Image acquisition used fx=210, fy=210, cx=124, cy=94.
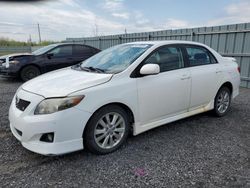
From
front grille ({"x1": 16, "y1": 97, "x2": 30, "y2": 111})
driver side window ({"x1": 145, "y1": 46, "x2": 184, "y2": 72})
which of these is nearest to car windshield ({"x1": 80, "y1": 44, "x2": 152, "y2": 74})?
driver side window ({"x1": 145, "y1": 46, "x2": 184, "y2": 72})

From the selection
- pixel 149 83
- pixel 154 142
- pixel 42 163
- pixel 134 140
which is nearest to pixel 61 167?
pixel 42 163

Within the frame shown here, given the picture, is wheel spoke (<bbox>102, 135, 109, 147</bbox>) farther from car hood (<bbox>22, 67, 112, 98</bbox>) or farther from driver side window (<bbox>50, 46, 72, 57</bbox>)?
driver side window (<bbox>50, 46, 72, 57</bbox>)

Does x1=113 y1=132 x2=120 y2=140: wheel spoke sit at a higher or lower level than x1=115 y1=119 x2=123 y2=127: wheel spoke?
lower

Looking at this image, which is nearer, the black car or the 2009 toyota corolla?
the 2009 toyota corolla

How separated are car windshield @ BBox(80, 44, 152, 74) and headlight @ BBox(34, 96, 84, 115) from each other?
77cm

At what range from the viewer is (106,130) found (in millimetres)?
2766

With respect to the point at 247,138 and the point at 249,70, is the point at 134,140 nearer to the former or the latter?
the point at 247,138

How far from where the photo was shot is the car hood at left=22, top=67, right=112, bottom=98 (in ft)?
8.15

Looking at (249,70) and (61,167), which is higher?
(249,70)

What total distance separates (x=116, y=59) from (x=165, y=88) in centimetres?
89

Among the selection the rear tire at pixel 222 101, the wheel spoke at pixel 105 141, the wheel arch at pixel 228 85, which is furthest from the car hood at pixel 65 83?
the wheel arch at pixel 228 85

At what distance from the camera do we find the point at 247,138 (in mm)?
3354

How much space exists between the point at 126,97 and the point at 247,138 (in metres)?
2.12

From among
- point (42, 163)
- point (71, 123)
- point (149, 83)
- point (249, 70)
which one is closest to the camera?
point (71, 123)
